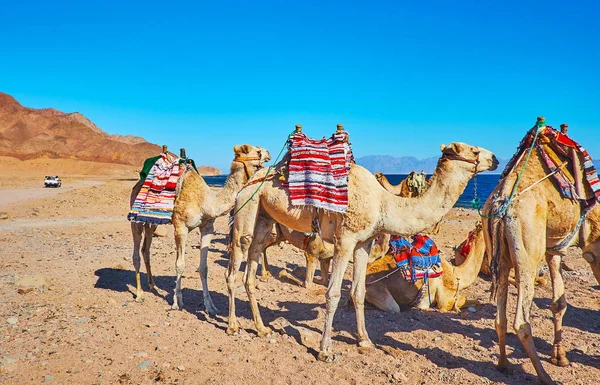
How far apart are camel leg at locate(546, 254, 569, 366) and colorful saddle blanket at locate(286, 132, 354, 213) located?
115 inches

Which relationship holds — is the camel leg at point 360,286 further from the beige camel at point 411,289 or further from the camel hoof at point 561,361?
the camel hoof at point 561,361

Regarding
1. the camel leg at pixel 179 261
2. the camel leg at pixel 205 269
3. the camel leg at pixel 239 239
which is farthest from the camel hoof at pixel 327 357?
the camel leg at pixel 179 261

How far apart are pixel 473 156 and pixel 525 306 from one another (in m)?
1.72

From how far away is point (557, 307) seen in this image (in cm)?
563

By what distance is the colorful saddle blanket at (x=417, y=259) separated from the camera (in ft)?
22.9

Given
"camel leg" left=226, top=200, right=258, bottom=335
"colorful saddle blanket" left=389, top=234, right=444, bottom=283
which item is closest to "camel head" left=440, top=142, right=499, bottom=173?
"colorful saddle blanket" left=389, top=234, right=444, bottom=283

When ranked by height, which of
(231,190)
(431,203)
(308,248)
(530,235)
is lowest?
(308,248)

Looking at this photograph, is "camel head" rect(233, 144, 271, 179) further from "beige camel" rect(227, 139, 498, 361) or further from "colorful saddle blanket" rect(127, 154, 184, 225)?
"colorful saddle blanket" rect(127, 154, 184, 225)

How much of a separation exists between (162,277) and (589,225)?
766 cm

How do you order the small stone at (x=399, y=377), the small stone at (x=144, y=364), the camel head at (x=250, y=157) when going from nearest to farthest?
the small stone at (x=399, y=377)
the small stone at (x=144, y=364)
the camel head at (x=250, y=157)

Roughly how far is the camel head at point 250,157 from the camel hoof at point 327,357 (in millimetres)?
2992

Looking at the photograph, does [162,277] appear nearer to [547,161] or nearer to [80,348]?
[80,348]

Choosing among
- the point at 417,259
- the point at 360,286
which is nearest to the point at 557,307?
the point at 417,259

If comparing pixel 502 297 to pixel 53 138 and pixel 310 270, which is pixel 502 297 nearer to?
pixel 310 270
